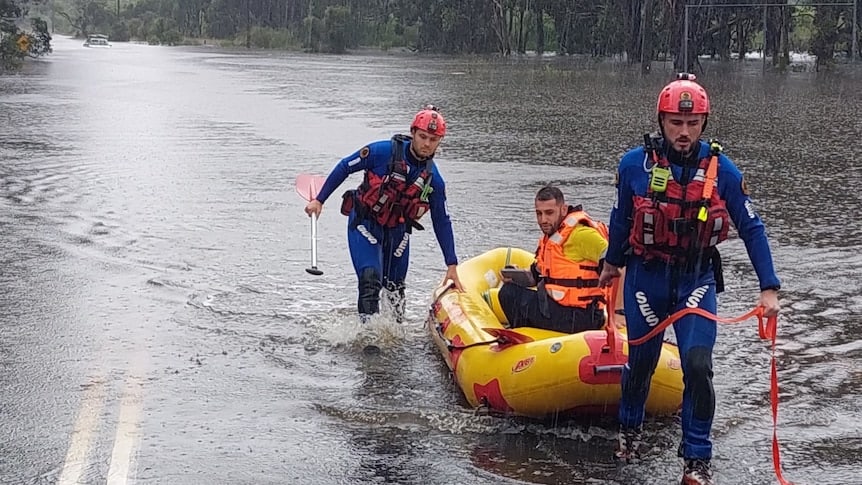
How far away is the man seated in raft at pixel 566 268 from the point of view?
22.5 ft

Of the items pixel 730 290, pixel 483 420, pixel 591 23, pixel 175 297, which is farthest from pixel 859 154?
pixel 591 23

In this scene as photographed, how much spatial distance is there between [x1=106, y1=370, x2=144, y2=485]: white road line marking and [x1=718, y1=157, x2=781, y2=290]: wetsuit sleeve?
306 centimetres

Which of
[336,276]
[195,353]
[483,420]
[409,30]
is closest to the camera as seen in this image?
[483,420]

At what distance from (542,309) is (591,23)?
73.5 m

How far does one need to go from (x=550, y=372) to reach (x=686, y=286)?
1.07m

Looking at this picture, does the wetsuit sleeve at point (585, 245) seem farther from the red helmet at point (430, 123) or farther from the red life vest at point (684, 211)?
the red life vest at point (684, 211)

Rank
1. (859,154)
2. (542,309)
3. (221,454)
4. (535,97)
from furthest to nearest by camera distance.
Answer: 1. (535,97)
2. (859,154)
3. (542,309)
4. (221,454)

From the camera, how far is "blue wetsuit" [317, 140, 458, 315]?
25.3ft

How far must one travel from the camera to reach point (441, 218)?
7809 mm

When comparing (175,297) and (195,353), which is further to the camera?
(175,297)

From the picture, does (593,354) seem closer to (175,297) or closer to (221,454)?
(221,454)

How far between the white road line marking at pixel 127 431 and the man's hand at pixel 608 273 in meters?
2.46

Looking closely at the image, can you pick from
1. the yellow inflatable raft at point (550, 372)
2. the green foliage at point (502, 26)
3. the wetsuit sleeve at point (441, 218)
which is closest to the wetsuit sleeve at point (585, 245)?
the yellow inflatable raft at point (550, 372)

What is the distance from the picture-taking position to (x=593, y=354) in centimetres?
611
